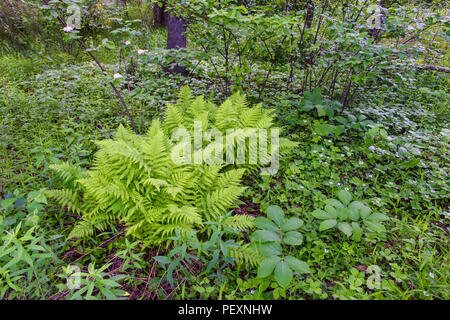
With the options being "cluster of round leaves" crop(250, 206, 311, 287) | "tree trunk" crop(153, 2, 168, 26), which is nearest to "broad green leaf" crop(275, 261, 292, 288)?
"cluster of round leaves" crop(250, 206, 311, 287)

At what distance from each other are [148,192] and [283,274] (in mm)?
1258

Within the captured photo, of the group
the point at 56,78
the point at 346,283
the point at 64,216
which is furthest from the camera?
the point at 56,78

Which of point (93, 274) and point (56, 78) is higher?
point (56, 78)

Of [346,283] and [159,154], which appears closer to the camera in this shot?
[346,283]

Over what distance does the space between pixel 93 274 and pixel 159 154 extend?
1.06 m

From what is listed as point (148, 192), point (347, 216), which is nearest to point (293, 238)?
point (347, 216)

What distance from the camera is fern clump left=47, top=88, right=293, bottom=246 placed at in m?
2.03

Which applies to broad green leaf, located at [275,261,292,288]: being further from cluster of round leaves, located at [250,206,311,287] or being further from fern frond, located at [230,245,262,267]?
fern frond, located at [230,245,262,267]

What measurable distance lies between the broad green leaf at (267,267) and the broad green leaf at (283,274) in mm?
29

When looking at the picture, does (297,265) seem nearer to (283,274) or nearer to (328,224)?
(283,274)

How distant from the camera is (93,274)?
152cm

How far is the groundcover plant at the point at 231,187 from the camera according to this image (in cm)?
183
